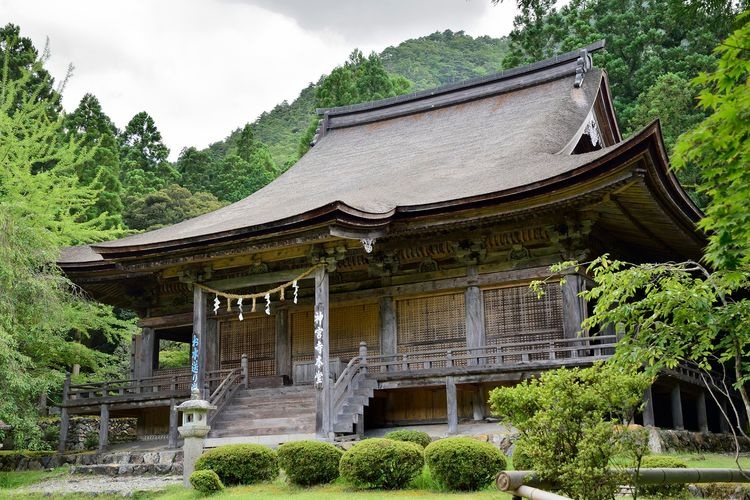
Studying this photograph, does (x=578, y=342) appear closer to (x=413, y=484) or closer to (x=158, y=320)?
(x=413, y=484)

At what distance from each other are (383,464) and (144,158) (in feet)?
172

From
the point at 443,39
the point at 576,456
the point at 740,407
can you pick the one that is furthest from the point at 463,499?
the point at 443,39

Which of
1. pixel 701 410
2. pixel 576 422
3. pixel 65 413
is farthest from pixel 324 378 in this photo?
pixel 701 410

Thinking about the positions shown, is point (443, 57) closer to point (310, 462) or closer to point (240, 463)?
point (240, 463)

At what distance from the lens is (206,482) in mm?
12023

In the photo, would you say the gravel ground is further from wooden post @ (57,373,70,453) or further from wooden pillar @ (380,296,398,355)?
wooden pillar @ (380,296,398,355)

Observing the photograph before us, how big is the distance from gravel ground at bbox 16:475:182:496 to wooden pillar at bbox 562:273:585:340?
802cm

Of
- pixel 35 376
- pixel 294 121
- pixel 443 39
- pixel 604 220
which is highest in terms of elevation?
pixel 443 39

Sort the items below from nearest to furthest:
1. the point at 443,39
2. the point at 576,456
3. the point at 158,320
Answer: the point at 576,456 < the point at 158,320 < the point at 443,39

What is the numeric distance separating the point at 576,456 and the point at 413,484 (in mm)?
4120

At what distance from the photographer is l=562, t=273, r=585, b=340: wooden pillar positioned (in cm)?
1667

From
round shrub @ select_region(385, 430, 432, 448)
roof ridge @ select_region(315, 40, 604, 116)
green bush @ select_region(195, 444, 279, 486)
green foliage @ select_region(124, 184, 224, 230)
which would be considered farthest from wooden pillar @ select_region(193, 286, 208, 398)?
green foliage @ select_region(124, 184, 224, 230)

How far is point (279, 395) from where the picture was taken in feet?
57.9

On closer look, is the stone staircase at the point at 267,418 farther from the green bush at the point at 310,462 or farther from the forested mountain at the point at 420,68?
the forested mountain at the point at 420,68
